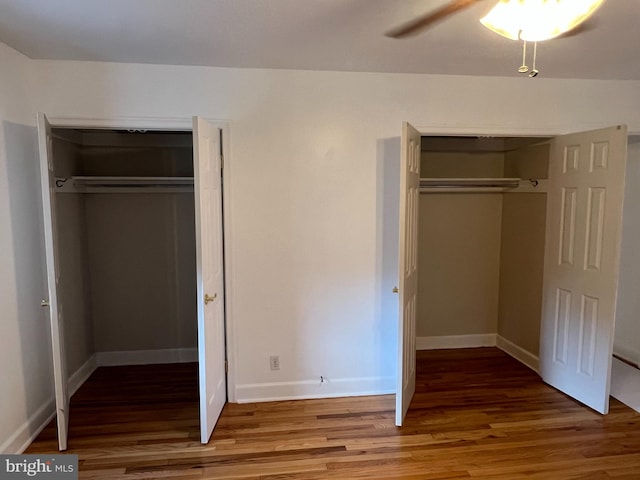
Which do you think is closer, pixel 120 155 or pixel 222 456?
pixel 222 456

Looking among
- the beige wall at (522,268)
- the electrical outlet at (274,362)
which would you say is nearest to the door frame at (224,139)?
the electrical outlet at (274,362)

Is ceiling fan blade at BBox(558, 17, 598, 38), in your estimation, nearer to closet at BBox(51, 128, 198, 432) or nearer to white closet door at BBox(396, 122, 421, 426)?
white closet door at BBox(396, 122, 421, 426)

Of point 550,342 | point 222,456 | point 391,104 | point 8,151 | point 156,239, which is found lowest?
point 222,456

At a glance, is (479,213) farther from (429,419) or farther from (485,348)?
(429,419)

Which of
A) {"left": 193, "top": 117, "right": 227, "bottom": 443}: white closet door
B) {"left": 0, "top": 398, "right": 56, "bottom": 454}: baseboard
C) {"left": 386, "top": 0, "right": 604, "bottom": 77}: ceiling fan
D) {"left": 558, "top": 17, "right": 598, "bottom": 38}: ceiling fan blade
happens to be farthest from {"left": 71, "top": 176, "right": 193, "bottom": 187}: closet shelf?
{"left": 558, "top": 17, "right": 598, "bottom": 38}: ceiling fan blade

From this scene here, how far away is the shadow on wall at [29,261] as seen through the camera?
2.63 metres

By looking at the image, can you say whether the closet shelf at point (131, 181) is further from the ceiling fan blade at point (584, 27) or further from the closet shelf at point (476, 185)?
the ceiling fan blade at point (584, 27)

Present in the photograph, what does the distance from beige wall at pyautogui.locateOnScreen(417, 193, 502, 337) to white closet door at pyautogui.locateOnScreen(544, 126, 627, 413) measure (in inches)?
32.5

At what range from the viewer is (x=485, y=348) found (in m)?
4.43

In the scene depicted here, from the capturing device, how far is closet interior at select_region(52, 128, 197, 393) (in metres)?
3.80

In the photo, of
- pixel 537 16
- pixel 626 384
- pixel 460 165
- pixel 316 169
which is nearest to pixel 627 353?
pixel 626 384

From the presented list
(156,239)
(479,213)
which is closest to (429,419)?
(479,213)

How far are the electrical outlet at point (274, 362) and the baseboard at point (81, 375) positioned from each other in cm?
152

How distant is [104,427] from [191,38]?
2.54 metres
